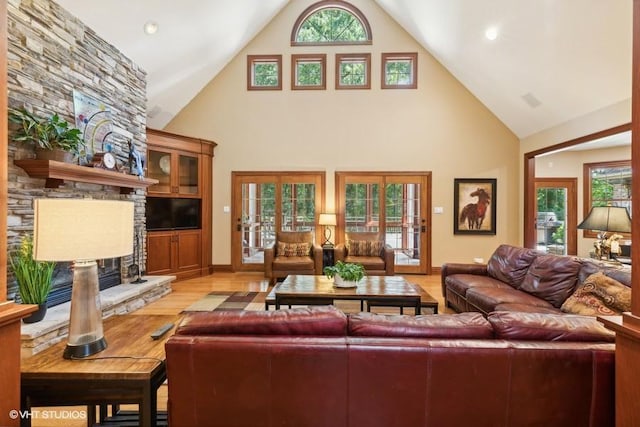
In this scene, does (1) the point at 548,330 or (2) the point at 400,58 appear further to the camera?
(2) the point at 400,58

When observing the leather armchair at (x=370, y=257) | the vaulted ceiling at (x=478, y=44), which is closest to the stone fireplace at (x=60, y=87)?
the vaulted ceiling at (x=478, y=44)

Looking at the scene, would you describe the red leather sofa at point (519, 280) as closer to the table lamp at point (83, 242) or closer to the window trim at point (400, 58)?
the table lamp at point (83, 242)

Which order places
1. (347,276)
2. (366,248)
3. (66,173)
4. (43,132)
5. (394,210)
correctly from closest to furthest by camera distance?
(43,132), (66,173), (347,276), (366,248), (394,210)

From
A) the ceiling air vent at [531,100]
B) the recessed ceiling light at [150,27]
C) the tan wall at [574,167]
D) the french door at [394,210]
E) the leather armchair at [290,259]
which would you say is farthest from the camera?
the tan wall at [574,167]

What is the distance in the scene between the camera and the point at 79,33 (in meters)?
3.42

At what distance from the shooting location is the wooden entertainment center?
5.23m

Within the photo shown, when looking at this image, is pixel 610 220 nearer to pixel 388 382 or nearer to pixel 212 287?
pixel 388 382

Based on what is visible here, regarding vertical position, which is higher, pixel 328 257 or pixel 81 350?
pixel 81 350

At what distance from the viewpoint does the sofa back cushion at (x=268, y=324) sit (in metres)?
1.42

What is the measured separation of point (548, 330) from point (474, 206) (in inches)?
203

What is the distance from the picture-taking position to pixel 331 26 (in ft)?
20.2

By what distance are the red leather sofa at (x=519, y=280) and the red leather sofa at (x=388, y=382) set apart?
4.92 ft

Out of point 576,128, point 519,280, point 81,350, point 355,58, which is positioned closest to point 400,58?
point 355,58

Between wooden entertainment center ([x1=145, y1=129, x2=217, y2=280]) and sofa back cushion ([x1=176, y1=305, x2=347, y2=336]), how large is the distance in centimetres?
432
